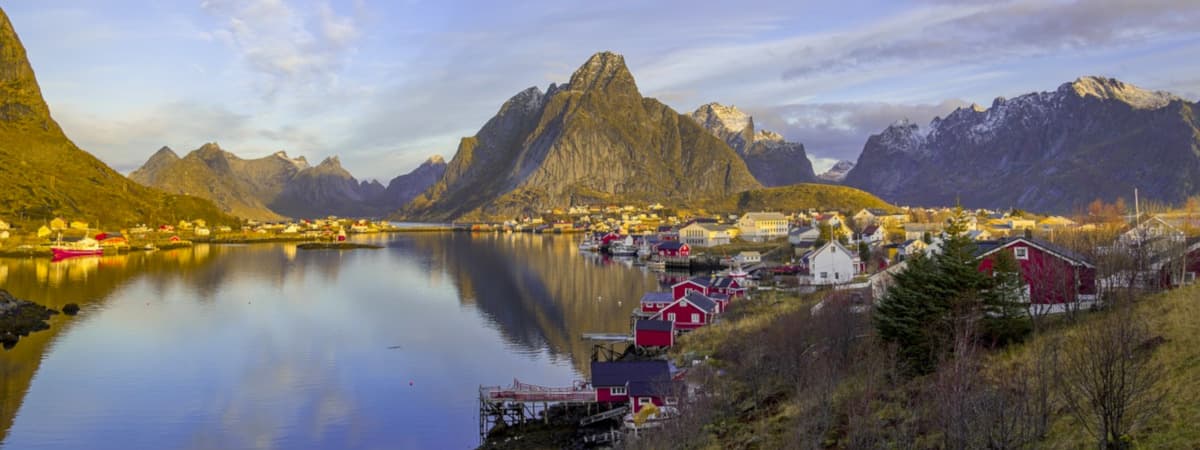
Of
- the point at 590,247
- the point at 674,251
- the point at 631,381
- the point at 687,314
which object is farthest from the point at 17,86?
the point at 631,381

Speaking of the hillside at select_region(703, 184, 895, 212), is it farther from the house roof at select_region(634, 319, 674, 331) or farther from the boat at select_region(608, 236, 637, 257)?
the house roof at select_region(634, 319, 674, 331)

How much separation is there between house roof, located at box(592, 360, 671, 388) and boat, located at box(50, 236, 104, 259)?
70335 mm

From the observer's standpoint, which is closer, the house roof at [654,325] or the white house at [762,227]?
the house roof at [654,325]

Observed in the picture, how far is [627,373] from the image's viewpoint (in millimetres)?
22547

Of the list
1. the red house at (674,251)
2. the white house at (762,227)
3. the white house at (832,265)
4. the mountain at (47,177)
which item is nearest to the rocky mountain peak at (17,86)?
the mountain at (47,177)

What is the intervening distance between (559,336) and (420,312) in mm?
11928

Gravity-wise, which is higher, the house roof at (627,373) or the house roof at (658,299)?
the house roof at (658,299)

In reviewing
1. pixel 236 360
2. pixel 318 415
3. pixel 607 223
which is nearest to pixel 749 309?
pixel 318 415

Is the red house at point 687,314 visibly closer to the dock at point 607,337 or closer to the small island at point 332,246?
the dock at point 607,337

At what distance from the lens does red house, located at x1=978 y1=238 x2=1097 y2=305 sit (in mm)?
20844

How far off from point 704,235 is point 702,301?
57.8 meters

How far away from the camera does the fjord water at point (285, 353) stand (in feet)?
74.9

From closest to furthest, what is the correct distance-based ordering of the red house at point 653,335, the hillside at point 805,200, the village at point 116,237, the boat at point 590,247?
1. the red house at point 653,335
2. the village at point 116,237
3. the boat at point 590,247
4. the hillside at point 805,200

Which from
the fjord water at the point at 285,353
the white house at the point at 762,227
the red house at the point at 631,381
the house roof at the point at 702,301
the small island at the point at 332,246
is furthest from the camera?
the small island at the point at 332,246
